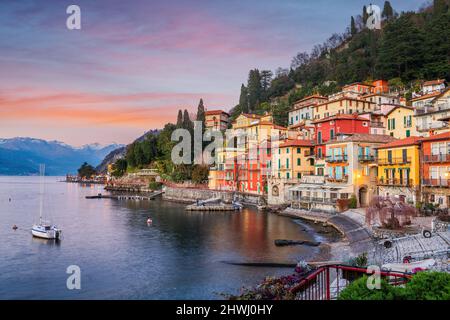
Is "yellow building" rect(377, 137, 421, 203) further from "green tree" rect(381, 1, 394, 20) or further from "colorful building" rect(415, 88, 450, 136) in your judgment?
"green tree" rect(381, 1, 394, 20)

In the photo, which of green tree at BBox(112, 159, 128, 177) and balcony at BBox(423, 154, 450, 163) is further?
green tree at BBox(112, 159, 128, 177)

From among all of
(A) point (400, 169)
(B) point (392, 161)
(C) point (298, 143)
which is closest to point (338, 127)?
(C) point (298, 143)

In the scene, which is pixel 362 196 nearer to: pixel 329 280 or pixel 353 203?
pixel 353 203

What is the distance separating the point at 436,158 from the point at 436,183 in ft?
7.69

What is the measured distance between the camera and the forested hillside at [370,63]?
7619 centimetres

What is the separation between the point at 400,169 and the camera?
4116 centimetres

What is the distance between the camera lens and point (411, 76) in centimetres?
7831

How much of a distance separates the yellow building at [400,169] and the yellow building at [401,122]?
29.0 feet

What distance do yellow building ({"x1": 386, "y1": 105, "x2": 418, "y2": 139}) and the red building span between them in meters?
2.99

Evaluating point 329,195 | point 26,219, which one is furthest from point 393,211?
point 26,219

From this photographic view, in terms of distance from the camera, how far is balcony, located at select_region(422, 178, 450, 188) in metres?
35.2

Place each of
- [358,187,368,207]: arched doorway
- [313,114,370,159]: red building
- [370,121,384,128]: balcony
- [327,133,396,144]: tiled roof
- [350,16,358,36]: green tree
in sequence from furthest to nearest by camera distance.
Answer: [350,16,358,36]: green tree, [370,121,384,128]: balcony, [313,114,370,159]: red building, [358,187,368,207]: arched doorway, [327,133,396,144]: tiled roof

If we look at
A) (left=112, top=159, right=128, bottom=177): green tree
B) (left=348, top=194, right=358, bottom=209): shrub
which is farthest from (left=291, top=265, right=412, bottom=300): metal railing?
(left=112, top=159, right=128, bottom=177): green tree
